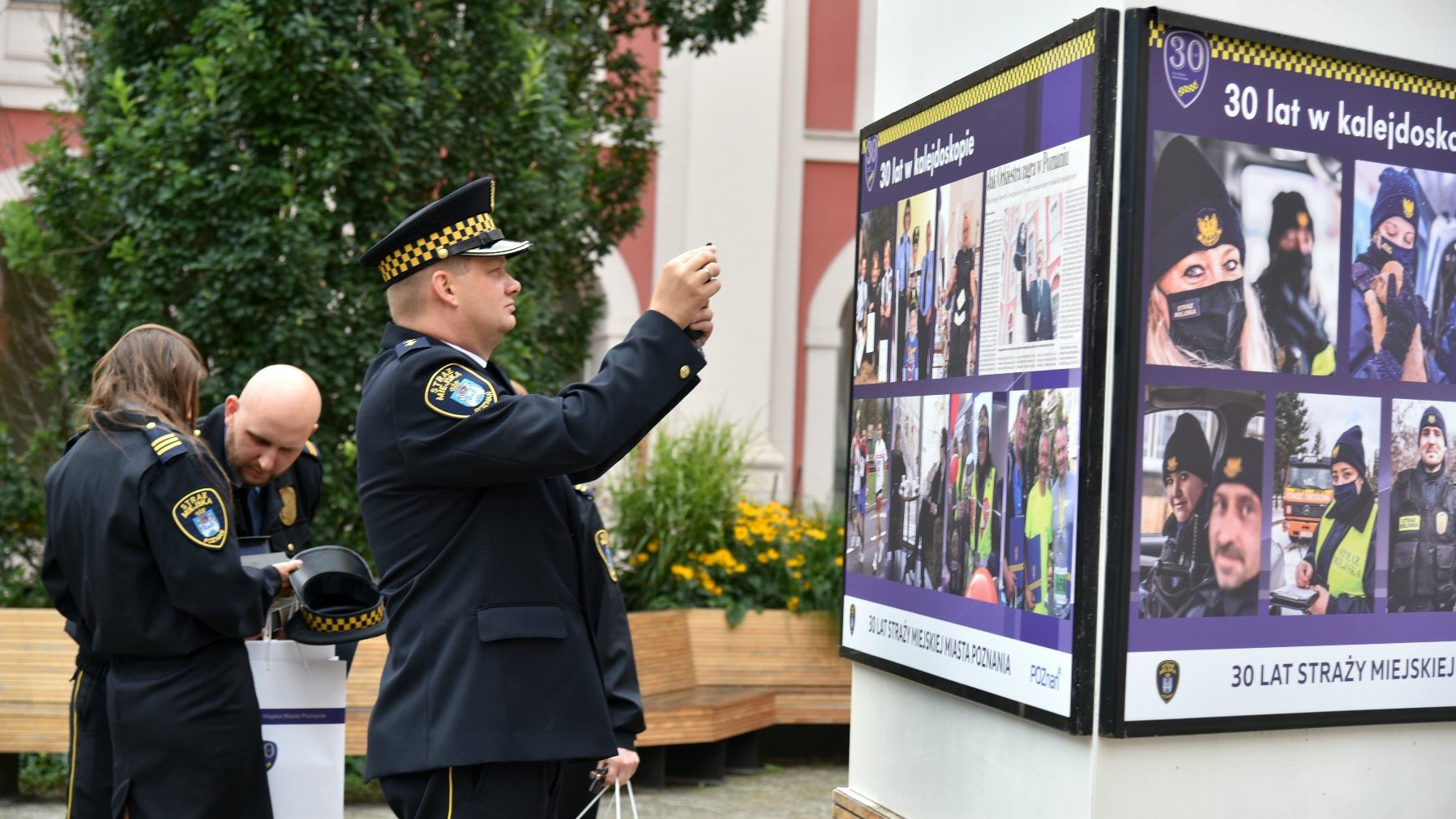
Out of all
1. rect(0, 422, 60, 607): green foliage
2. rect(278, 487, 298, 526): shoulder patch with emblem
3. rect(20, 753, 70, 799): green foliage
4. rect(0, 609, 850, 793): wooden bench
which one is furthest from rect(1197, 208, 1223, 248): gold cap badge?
rect(0, 422, 60, 607): green foliage

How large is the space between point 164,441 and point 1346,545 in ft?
8.89

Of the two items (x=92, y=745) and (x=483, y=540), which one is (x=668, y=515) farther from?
(x=483, y=540)

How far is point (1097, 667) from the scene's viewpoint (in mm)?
2637

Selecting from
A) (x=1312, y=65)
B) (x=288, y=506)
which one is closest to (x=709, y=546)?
(x=288, y=506)

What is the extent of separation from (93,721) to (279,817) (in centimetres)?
56

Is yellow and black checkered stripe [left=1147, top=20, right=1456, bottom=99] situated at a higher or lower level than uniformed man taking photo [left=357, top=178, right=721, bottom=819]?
higher

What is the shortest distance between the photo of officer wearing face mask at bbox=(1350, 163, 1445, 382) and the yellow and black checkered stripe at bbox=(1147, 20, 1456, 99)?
168mm

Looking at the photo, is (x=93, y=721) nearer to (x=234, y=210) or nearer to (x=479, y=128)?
(x=234, y=210)

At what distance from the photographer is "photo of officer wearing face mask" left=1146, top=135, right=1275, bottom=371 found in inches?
103

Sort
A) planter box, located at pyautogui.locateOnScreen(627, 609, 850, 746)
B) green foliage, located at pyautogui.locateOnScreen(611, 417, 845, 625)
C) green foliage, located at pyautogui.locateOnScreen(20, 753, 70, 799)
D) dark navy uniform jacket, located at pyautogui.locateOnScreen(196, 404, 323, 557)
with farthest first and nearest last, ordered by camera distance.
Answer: green foliage, located at pyautogui.locateOnScreen(611, 417, 845, 625) < planter box, located at pyautogui.locateOnScreen(627, 609, 850, 746) < green foliage, located at pyautogui.locateOnScreen(20, 753, 70, 799) < dark navy uniform jacket, located at pyautogui.locateOnScreen(196, 404, 323, 557)

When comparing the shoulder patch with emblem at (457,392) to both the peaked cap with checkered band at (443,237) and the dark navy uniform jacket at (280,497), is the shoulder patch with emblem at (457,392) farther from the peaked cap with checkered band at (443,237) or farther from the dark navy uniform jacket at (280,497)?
the dark navy uniform jacket at (280,497)

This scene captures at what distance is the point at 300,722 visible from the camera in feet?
12.2

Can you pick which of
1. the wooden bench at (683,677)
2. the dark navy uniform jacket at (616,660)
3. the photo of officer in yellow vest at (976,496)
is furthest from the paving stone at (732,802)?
the photo of officer in yellow vest at (976,496)

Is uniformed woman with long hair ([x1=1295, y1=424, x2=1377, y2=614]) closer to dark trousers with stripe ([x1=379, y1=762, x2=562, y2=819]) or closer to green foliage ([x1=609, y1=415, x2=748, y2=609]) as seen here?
dark trousers with stripe ([x1=379, y1=762, x2=562, y2=819])
